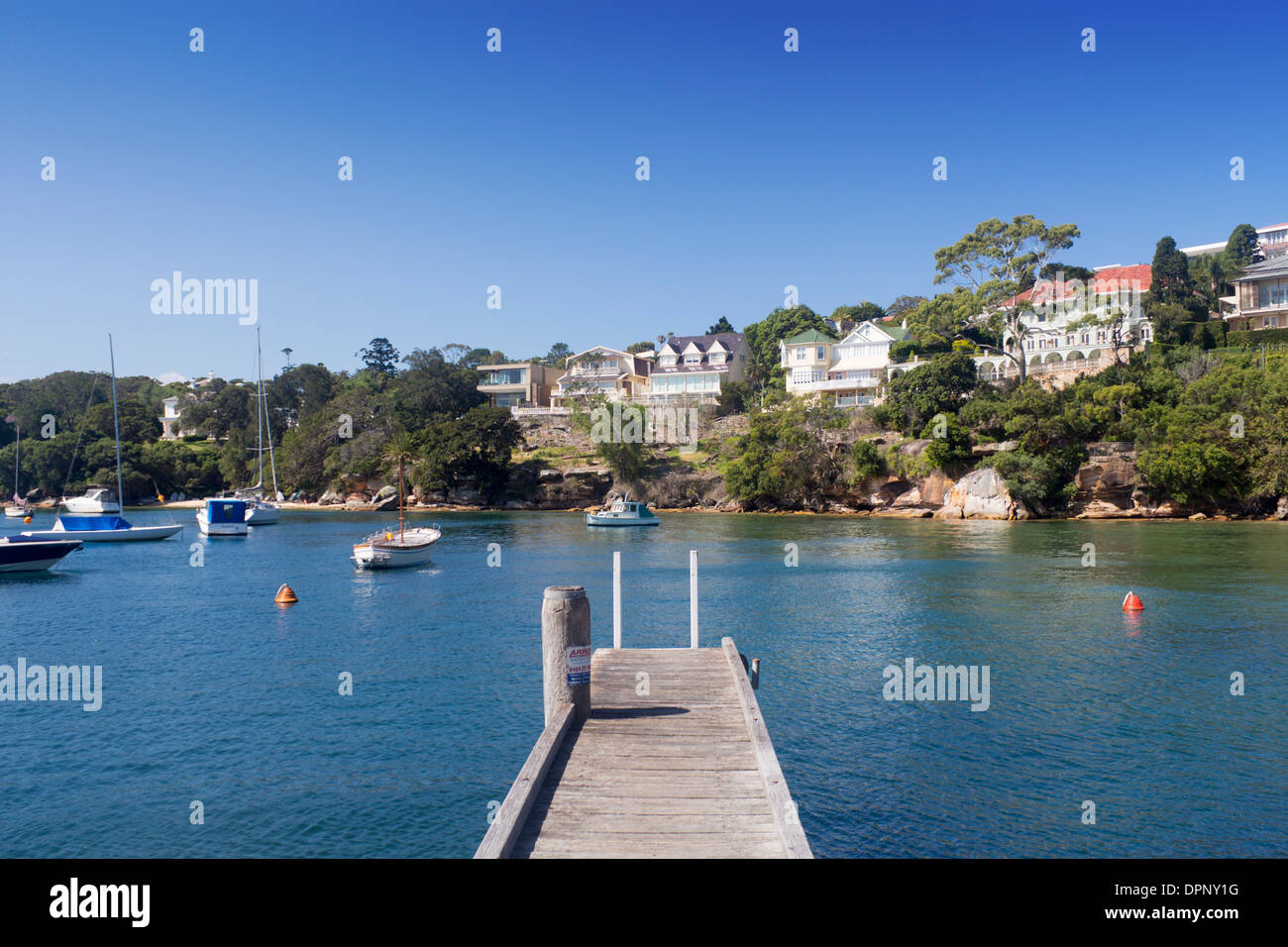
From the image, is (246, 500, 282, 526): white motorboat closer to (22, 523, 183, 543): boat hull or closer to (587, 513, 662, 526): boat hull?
(22, 523, 183, 543): boat hull

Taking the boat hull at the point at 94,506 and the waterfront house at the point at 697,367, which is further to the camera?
the waterfront house at the point at 697,367

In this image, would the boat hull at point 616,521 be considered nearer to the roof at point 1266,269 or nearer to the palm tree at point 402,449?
the palm tree at point 402,449

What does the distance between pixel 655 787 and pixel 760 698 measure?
10804 mm

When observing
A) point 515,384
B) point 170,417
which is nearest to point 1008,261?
point 515,384

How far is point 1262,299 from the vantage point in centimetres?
8538

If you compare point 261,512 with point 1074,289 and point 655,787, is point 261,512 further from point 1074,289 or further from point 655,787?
point 1074,289

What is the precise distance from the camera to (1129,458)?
69.4 m

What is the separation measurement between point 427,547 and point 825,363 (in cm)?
6580

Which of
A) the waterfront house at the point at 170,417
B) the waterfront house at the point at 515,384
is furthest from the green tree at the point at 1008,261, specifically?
the waterfront house at the point at 170,417

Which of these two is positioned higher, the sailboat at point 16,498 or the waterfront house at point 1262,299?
the waterfront house at point 1262,299

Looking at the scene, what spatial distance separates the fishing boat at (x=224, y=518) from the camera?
2662 inches

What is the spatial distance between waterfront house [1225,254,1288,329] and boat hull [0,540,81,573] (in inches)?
3951

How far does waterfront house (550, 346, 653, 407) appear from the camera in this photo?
394 feet

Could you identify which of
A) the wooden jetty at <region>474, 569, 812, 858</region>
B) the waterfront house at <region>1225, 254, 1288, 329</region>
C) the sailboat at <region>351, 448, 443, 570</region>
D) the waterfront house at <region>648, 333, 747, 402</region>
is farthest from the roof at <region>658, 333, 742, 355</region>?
the wooden jetty at <region>474, 569, 812, 858</region>
